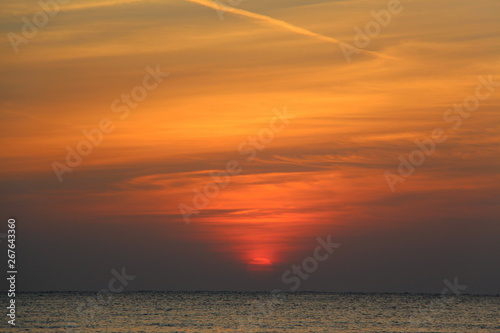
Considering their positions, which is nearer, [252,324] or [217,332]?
[217,332]

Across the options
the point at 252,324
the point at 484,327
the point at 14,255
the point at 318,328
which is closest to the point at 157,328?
the point at 252,324

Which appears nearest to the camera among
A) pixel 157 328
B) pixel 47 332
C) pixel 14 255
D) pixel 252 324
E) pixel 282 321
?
pixel 14 255

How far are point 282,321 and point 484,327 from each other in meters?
24.7

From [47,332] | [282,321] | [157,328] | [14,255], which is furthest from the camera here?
[282,321]

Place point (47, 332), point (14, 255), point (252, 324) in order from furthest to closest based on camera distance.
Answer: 1. point (252, 324)
2. point (47, 332)
3. point (14, 255)

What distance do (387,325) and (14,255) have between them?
53.0 m

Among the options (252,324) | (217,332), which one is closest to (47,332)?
(217,332)

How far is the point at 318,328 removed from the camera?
8269 cm

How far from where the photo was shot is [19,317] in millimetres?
94625

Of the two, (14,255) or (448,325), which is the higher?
(14,255)

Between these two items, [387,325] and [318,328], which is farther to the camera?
[387,325]

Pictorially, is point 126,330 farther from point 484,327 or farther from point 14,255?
point 484,327

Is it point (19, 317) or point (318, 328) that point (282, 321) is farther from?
point (19, 317)

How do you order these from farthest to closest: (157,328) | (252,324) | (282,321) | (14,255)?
1. (282,321)
2. (252,324)
3. (157,328)
4. (14,255)
